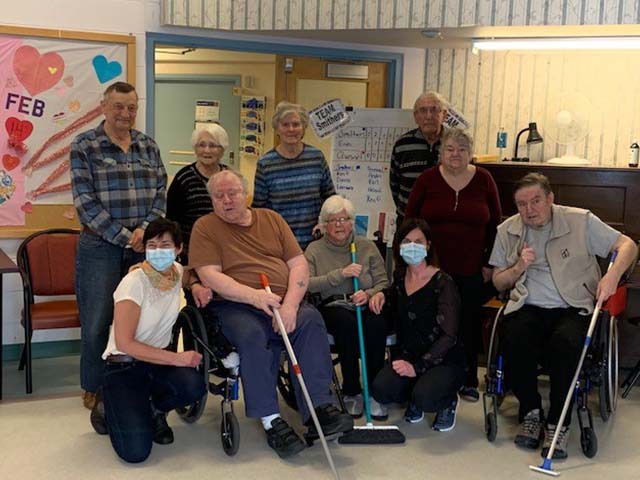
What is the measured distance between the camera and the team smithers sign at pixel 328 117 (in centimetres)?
459

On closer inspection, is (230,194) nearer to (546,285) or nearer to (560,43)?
(546,285)

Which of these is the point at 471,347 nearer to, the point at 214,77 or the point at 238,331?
the point at 238,331

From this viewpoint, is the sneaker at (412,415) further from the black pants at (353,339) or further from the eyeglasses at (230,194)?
the eyeglasses at (230,194)

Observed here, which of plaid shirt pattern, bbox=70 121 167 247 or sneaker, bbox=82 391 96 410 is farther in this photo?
sneaker, bbox=82 391 96 410

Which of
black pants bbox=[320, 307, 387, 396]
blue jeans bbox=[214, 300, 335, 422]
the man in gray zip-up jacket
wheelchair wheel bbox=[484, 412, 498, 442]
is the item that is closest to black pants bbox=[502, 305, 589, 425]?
the man in gray zip-up jacket

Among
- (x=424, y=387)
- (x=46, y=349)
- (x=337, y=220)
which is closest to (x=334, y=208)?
(x=337, y=220)

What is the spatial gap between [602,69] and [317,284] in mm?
2599

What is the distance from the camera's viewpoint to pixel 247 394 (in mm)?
2953

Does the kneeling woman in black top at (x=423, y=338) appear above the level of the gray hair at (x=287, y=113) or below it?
below

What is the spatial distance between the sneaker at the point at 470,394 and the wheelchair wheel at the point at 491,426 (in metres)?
0.45

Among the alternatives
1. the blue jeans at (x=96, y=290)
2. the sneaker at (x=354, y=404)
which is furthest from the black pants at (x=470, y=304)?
the blue jeans at (x=96, y=290)

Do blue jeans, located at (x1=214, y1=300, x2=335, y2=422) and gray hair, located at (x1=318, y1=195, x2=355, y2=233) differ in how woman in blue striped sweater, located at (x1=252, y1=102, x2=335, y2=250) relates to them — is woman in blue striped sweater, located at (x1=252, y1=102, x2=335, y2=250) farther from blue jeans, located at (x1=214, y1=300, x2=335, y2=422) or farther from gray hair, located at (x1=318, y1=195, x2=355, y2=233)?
blue jeans, located at (x1=214, y1=300, x2=335, y2=422)

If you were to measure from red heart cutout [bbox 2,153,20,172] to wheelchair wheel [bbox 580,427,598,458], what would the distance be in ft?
9.99

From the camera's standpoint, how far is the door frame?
426 centimetres
